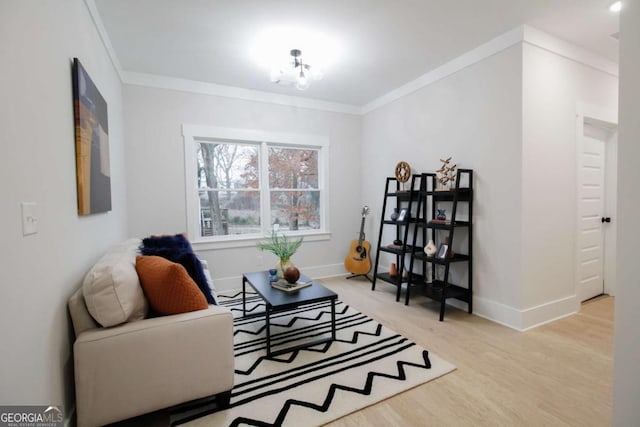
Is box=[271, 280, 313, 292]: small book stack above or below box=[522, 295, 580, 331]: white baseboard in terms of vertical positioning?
above

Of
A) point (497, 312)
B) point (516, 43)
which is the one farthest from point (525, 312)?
point (516, 43)

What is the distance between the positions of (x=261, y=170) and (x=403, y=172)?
6.29 feet

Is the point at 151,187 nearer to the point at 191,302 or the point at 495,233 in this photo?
the point at 191,302

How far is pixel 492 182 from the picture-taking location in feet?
9.30

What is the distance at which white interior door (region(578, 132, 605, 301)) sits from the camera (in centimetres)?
311

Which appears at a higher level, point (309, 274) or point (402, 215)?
point (402, 215)

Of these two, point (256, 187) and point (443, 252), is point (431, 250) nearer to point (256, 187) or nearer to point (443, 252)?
point (443, 252)

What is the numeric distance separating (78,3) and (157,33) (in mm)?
782

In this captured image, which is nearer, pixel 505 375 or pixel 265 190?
pixel 505 375

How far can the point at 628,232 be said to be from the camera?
1.10m

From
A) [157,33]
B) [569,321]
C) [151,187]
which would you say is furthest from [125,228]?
[569,321]

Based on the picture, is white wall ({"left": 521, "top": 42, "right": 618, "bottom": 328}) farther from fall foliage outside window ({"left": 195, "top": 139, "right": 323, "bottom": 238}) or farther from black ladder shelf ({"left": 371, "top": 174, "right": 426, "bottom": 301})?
fall foliage outside window ({"left": 195, "top": 139, "right": 323, "bottom": 238})

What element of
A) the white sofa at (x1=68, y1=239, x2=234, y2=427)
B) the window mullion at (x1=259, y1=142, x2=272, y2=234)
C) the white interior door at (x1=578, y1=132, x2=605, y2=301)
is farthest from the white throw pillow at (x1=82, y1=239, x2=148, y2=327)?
the white interior door at (x1=578, y1=132, x2=605, y2=301)

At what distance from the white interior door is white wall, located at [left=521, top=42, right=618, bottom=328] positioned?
246 millimetres
